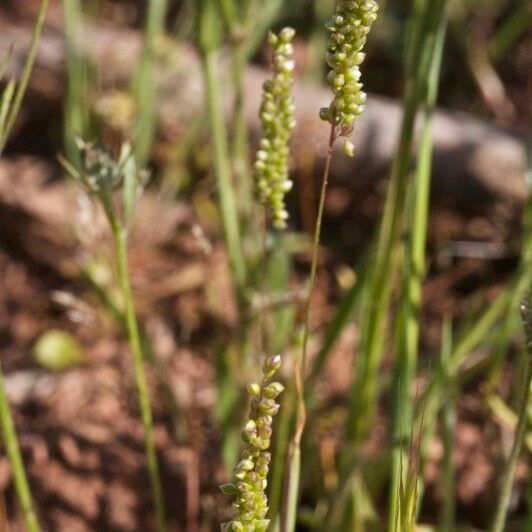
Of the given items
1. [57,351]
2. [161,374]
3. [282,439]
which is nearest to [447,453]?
[282,439]

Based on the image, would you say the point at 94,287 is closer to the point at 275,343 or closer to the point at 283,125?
the point at 275,343

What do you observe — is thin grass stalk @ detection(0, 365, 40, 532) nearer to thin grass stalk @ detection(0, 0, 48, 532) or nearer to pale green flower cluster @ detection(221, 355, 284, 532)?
thin grass stalk @ detection(0, 0, 48, 532)

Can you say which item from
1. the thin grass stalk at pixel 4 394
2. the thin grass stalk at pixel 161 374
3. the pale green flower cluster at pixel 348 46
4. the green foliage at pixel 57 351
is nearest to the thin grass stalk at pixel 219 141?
the thin grass stalk at pixel 161 374

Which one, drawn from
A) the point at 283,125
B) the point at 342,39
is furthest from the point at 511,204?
the point at 342,39

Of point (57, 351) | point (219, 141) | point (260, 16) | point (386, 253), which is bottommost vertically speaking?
point (57, 351)

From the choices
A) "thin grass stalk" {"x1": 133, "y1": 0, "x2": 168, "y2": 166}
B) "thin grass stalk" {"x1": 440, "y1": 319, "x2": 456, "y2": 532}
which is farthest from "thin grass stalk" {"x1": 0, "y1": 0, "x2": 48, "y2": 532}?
"thin grass stalk" {"x1": 133, "y1": 0, "x2": 168, "y2": 166}

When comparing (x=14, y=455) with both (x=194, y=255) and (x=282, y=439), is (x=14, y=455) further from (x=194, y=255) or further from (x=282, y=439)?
(x=194, y=255)

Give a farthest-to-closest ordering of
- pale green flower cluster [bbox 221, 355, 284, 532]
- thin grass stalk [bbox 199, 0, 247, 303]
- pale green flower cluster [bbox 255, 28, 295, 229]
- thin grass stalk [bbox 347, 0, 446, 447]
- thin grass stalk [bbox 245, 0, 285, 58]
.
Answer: thin grass stalk [bbox 245, 0, 285, 58] → thin grass stalk [bbox 199, 0, 247, 303] → thin grass stalk [bbox 347, 0, 446, 447] → pale green flower cluster [bbox 255, 28, 295, 229] → pale green flower cluster [bbox 221, 355, 284, 532]
